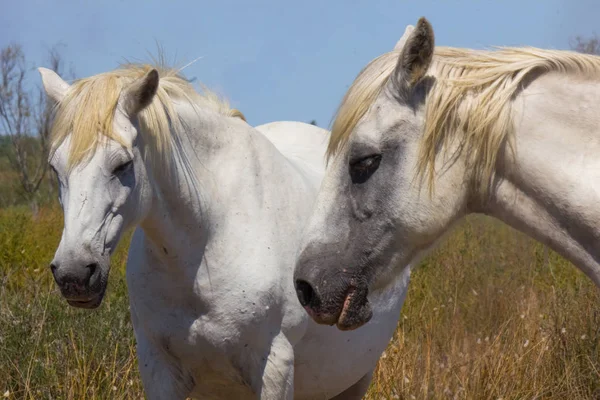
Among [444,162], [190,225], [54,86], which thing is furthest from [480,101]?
[54,86]

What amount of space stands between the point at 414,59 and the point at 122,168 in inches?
55.1

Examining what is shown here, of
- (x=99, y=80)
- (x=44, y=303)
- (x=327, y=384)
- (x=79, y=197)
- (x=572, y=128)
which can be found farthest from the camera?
(x=44, y=303)

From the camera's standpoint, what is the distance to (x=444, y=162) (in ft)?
7.13

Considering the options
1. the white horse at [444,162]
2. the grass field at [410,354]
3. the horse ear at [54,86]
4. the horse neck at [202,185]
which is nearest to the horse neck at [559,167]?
the white horse at [444,162]

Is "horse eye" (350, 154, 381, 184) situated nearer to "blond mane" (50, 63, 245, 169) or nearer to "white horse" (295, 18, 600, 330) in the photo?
"white horse" (295, 18, 600, 330)

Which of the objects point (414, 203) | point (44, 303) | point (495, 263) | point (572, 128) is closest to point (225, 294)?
point (414, 203)

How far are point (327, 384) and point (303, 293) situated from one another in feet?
5.67

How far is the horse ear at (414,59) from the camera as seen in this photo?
2133 mm

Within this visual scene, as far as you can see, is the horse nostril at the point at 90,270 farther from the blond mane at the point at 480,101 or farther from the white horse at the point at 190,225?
the blond mane at the point at 480,101

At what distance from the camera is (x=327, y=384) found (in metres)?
3.92

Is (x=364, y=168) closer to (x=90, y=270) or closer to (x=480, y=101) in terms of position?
(x=480, y=101)

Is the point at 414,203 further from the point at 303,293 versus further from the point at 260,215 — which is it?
A: the point at 260,215

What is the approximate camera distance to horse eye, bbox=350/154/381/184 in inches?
87.6

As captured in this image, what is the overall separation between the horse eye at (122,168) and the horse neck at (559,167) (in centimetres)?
155
